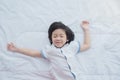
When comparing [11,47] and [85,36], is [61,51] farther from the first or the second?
[11,47]

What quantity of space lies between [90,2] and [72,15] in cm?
15

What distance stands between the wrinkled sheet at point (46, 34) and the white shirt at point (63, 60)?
0.04m

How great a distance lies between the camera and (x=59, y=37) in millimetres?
1613

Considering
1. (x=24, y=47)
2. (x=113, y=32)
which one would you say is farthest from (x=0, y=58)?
(x=113, y=32)

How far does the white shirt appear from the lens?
1557mm

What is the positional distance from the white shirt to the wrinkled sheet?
0.04 m

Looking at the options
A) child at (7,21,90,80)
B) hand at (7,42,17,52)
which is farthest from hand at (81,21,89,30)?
hand at (7,42,17,52)

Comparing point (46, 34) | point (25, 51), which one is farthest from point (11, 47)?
point (46, 34)

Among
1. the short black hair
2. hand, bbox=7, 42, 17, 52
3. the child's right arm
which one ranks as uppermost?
the short black hair

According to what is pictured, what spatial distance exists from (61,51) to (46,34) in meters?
0.15

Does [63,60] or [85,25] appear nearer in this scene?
[63,60]

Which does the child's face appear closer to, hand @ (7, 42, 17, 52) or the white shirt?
the white shirt

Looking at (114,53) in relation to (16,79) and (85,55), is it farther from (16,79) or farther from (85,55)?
(16,79)

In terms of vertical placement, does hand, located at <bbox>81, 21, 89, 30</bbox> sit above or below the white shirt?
above
